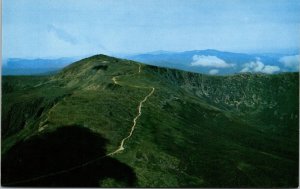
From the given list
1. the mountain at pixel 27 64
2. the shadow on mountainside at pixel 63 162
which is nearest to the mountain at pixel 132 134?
the shadow on mountainside at pixel 63 162

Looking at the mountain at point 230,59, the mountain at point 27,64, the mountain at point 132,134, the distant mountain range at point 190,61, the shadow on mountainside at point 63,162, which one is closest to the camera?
the shadow on mountainside at point 63,162

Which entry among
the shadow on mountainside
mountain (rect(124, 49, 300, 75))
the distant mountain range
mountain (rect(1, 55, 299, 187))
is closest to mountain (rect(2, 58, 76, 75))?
the distant mountain range

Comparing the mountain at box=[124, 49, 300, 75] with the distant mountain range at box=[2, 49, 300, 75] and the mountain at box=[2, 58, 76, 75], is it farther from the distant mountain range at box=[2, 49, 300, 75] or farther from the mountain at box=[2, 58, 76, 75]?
the mountain at box=[2, 58, 76, 75]

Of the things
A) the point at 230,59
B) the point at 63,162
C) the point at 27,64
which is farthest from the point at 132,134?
the point at 230,59

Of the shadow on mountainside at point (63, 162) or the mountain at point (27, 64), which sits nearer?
the shadow on mountainside at point (63, 162)

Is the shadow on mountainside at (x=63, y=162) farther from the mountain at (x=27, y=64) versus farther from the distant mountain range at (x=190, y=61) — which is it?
the distant mountain range at (x=190, y=61)

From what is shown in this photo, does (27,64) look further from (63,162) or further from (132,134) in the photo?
(132,134)

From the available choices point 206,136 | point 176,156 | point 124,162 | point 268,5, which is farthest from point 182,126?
point 268,5

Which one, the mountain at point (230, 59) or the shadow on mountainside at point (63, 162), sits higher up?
the mountain at point (230, 59)
